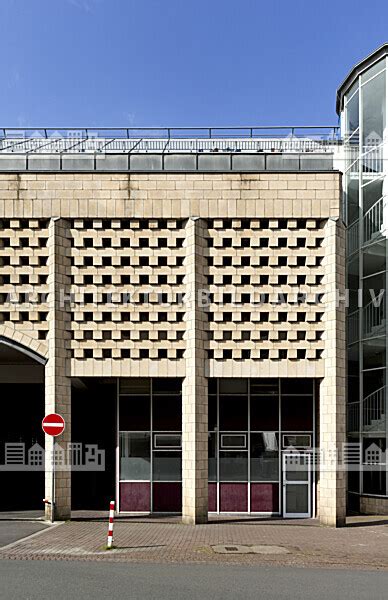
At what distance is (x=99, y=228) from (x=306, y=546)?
32.7 ft

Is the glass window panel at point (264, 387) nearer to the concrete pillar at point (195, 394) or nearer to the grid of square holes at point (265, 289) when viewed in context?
the grid of square holes at point (265, 289)

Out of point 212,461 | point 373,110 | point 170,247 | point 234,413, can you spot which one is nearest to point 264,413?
point 234,413

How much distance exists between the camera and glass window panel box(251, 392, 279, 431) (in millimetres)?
21406

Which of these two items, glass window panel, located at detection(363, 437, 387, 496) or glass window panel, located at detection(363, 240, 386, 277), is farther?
glass window panel, located at detection(363, 240, 386, 277)

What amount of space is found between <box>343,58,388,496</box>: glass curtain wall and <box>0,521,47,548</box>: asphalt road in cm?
1008

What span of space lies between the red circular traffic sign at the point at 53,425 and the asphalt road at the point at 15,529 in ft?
7.68

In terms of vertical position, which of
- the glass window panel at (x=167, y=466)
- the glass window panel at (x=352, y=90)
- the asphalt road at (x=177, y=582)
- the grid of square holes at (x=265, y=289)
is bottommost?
the asphalt road at (x=177, y=582)

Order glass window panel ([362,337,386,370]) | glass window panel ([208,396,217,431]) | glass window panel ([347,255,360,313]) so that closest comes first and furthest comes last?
glass window panel ([208,396,217,431])
glass window panel ([362,337,386,370])
glass window panel ([347,255,360,313])

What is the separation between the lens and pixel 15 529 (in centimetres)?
1750

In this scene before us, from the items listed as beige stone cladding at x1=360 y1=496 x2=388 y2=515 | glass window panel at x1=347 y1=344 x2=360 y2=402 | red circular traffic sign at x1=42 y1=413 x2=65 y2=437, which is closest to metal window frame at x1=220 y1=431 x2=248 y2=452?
beige stone cladding at x1=360 y1=496 x2=388 y2=515

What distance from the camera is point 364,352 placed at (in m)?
23.4

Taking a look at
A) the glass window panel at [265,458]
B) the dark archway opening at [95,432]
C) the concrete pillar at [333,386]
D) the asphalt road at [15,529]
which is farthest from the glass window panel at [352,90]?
the asphalt road at [15,529]

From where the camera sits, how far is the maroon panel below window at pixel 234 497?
2116 cm

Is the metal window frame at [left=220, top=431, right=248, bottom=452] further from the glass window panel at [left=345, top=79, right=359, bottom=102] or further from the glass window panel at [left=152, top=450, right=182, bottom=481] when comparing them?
the glass window panel at [left=345, top=79, right=359, bottom=102]
